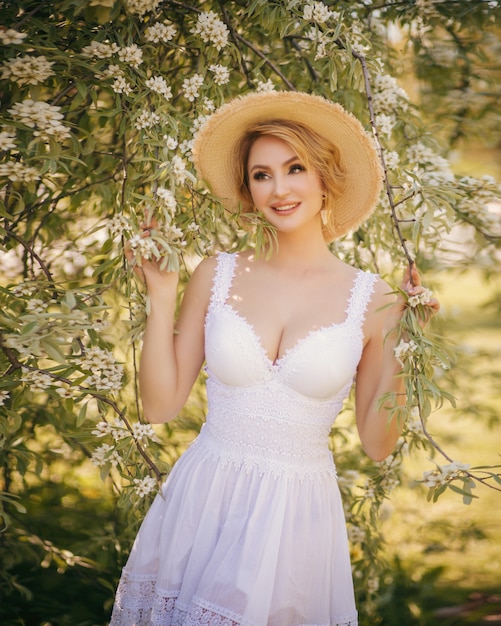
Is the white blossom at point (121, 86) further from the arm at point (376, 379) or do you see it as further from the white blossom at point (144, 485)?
the white blossom at point (144, 485)

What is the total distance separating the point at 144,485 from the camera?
1.98 meters

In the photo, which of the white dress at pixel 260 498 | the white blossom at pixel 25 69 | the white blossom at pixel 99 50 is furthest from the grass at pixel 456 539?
the white blossom at pixel 25 69

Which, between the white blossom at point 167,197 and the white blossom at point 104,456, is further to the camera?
the white blossom at point 104,456

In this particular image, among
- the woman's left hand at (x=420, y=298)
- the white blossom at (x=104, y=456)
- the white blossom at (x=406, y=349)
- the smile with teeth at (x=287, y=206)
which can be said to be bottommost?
the white blossom at (x=104, y=456)

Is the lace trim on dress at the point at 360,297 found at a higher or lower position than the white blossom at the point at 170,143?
lower

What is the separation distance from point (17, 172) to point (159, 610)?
120cm

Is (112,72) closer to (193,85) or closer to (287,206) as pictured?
(193,85)

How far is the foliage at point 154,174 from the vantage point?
65.7 inches

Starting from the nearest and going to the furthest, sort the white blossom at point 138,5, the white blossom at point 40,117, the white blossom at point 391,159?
the white blossom at point 40,117 < the white blossom at point 138,5 < the white blossom at point 391,159

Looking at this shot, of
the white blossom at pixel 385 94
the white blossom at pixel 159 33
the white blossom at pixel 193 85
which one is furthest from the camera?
the white blossom at pixel 385 94

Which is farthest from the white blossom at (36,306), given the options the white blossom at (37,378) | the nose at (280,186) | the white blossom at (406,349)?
the white blossom at (406,349)

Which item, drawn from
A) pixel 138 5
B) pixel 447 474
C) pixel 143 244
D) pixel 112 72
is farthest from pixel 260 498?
pixel 138 5

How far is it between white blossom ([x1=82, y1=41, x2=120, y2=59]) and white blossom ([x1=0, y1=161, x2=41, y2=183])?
0.33 m

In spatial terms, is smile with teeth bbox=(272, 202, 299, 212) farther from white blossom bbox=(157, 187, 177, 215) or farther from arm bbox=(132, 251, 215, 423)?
white blossom bbox=(157, 187, 177, 215)
